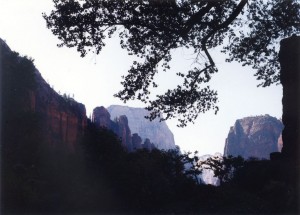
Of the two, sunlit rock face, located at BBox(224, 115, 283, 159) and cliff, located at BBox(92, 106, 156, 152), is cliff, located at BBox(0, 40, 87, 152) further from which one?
sunlit rock face, located at BBox(224, 115, 283, 159)

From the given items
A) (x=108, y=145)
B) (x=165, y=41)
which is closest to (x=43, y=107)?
(x=108, y=145)

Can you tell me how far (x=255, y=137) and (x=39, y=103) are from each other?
122 metres

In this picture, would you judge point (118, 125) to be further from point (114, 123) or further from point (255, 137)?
point (255, 137)

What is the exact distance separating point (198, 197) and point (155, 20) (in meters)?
7.31

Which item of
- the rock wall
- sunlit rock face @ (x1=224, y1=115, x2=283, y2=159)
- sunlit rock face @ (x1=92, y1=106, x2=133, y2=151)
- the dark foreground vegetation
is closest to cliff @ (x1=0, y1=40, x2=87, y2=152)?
the dark foreground vegetation

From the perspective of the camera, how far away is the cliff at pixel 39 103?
43844mm

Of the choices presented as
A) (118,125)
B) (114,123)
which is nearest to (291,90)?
(114,123)

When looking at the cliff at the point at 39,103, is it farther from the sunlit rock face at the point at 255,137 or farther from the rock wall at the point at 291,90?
the sunlit rock face at the point at 255,137

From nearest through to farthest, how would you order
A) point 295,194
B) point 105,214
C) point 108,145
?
point 105,214 → point 295,194 → point 108,145

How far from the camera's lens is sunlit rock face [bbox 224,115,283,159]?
151250mm

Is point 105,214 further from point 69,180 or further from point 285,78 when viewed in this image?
point 285,78

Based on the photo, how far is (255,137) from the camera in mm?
157500

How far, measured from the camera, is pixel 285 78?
17.1 m

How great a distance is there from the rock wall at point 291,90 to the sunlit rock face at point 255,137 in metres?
138
